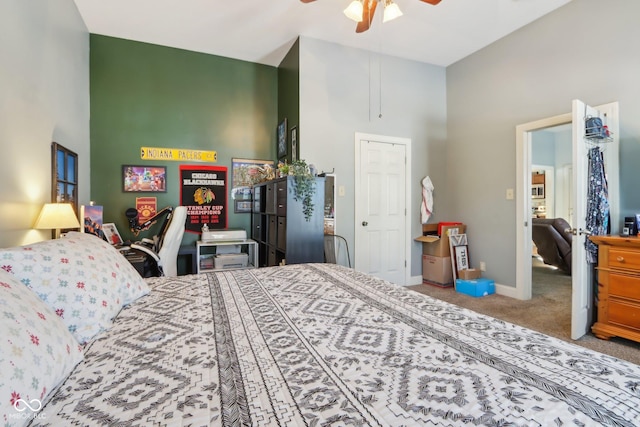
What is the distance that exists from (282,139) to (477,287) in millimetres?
3085

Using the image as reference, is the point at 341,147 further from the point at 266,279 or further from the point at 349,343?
the point at 349,343

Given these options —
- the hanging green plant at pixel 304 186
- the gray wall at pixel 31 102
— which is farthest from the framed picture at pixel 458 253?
the gray wall at pixel 31 102

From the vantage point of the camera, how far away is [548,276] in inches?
179

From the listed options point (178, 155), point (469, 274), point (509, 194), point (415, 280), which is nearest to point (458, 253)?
point (469, 274)

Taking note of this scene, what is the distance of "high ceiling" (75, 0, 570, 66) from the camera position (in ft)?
9.61

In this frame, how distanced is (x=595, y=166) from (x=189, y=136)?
168 inches

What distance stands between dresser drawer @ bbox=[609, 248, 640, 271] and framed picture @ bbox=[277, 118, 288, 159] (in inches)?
131

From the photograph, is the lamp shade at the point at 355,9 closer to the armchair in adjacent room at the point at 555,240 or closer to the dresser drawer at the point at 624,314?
the dresser drawer at the point at 624,314

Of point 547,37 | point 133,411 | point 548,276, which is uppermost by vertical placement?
point 547,37

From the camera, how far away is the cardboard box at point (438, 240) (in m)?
3.92

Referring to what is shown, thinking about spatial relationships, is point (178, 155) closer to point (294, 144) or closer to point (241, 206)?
point (241, 206)

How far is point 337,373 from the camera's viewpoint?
0.72m

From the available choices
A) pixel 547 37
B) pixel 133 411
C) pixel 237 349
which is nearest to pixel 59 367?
pixel 133 411

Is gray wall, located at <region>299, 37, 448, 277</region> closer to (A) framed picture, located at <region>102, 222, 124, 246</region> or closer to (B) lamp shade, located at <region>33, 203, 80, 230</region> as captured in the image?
(B) lamp shade, located at <region>33, 203, 80, 230</region>
